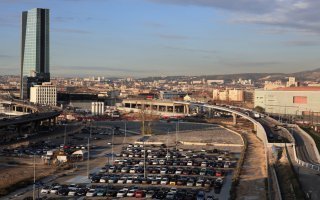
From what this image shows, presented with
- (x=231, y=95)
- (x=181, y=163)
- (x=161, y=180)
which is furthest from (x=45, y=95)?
(x=161, y=180)

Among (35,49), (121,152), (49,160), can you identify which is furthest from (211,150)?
(35,49)

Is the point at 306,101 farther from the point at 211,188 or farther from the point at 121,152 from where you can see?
the point at 211,188

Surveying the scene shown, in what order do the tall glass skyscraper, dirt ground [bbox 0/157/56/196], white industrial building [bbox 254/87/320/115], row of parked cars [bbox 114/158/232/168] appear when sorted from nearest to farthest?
dirt ground [bbox 0/157/56/196] → row of parked cars [bbox 114/158/232/168] → white industrial building [bbox 254/87/320/115] → the tall glass skyscraper

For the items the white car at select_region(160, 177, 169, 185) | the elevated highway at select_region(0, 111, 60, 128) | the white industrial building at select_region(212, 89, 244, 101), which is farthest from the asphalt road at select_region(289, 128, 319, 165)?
the white industrial building at select_region(212, 89, 244, 101)

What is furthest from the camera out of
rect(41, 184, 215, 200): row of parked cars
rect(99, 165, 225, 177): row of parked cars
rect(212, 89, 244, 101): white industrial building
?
rect(212, 89, 244, 101): white industrial building

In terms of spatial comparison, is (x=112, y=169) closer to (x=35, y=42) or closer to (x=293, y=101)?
(x=293, y=101)

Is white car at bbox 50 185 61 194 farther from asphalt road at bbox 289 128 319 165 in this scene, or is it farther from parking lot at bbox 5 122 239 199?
asphalt road at bbox 289 128 319 165
